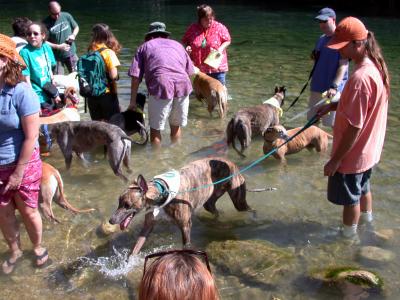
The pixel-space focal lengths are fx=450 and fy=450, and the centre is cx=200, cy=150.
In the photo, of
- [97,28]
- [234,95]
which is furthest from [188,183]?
[234,95]

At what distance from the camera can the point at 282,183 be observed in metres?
6.41

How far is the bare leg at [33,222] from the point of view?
4.11 m

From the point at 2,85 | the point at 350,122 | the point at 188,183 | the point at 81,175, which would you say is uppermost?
the point at 2,85

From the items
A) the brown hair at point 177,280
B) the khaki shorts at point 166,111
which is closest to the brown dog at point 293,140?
the khaki shorts at point 166,111

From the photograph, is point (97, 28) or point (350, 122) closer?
point (350, 122)

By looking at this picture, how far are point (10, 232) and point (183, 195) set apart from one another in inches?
67.2

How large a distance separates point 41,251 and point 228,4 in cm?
3476

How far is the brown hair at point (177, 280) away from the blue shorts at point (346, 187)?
9.18ft

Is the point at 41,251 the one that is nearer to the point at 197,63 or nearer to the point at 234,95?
the point at 197,63

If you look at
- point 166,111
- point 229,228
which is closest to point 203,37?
point 166,111

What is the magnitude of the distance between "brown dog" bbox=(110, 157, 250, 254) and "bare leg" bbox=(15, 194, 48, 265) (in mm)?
737

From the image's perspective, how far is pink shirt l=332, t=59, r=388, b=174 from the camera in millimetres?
3877

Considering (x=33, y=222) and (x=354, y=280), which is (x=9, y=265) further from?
(x=354, y=280)

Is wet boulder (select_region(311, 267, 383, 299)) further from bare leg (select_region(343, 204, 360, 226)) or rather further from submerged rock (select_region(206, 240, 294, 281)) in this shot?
bare leg (select_region(343, 204, 360, 226))
